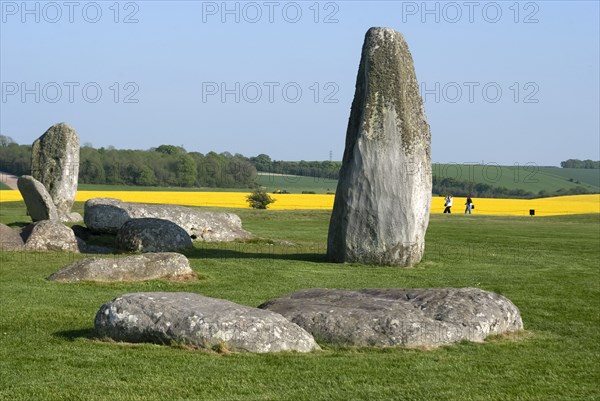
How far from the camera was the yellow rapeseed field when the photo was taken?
205ft

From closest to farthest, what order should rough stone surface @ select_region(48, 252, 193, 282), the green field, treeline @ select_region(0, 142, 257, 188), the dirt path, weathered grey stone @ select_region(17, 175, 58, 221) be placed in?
rough stone surface @ select_region(48, 252, 193, 282) < weathered grey stone @ select_region(17, 175, 58, 221) < the dirt path < treeline @ select_region(0, 142, 257, 188) < the green field

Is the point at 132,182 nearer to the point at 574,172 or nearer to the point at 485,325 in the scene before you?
the point at 574,172

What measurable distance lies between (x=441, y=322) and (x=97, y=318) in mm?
4565

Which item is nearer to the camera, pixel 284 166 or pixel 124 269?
pixel 124 269

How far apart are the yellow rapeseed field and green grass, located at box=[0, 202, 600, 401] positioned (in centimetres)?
3730

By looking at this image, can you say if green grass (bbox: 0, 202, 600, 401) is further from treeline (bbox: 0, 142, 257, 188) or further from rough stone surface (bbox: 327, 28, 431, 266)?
treeline (bbox: 0, 142, 257, 188)

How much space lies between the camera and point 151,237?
27.0m

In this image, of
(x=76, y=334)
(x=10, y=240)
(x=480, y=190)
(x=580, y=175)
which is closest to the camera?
(x=76, y=334)

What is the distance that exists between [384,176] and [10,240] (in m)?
9.73

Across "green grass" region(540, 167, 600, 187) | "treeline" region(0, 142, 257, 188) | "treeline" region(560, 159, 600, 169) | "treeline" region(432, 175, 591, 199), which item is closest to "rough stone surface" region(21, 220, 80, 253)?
"treeline" region(0, 142, 257, 188)

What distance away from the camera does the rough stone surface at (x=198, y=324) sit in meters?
12.3

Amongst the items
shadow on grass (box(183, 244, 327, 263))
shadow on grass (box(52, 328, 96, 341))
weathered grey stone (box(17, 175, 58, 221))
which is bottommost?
shadow on grass (box(183, 244, 327, 263))

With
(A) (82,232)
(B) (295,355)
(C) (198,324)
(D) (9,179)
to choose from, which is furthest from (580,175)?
(C) (198,324)

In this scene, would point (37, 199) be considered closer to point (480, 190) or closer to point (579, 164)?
point (480, 190)
